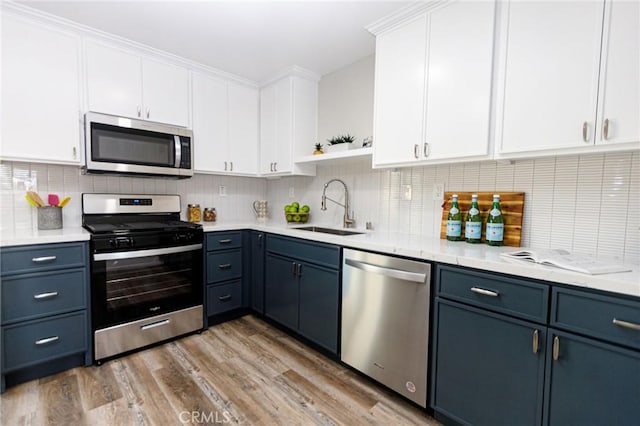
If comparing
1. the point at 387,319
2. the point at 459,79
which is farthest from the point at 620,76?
the point at 387,319

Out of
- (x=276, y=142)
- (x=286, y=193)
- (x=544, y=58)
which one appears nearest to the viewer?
(x=544, y=58)

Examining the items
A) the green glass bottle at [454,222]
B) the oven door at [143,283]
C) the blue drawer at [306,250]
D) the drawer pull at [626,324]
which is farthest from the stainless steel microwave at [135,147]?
the drawer pull at [626,324]

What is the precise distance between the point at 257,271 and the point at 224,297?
37 cm

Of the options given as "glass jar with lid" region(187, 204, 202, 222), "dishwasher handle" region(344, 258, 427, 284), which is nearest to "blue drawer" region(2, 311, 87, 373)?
"glass jar with lid" region(187, 204, 202, 222)

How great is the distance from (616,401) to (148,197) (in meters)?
A: 3.19

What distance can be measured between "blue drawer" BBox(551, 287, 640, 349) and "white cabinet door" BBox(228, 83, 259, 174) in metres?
2.73

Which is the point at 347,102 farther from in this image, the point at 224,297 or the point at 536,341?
the point at 536,341

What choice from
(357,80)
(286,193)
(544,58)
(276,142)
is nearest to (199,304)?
(286,193)

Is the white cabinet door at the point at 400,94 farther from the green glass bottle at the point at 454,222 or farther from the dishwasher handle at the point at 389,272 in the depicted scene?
the dishwasher handle at the point at 389,272

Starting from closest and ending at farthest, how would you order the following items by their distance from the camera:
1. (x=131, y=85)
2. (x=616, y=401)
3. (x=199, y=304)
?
(x=616, y=401) < (x=131, y=85) < (x=199, y=304)

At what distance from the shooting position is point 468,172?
1988mm

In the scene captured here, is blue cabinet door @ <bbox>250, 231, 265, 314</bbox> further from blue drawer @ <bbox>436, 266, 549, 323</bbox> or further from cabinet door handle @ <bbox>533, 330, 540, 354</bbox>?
cabinet door handle @ <bbox>533, 330, 540, 354</bbox>

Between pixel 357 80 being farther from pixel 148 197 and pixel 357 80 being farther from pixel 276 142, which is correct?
pixel 148 197

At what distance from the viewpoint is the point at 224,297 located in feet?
9.09
